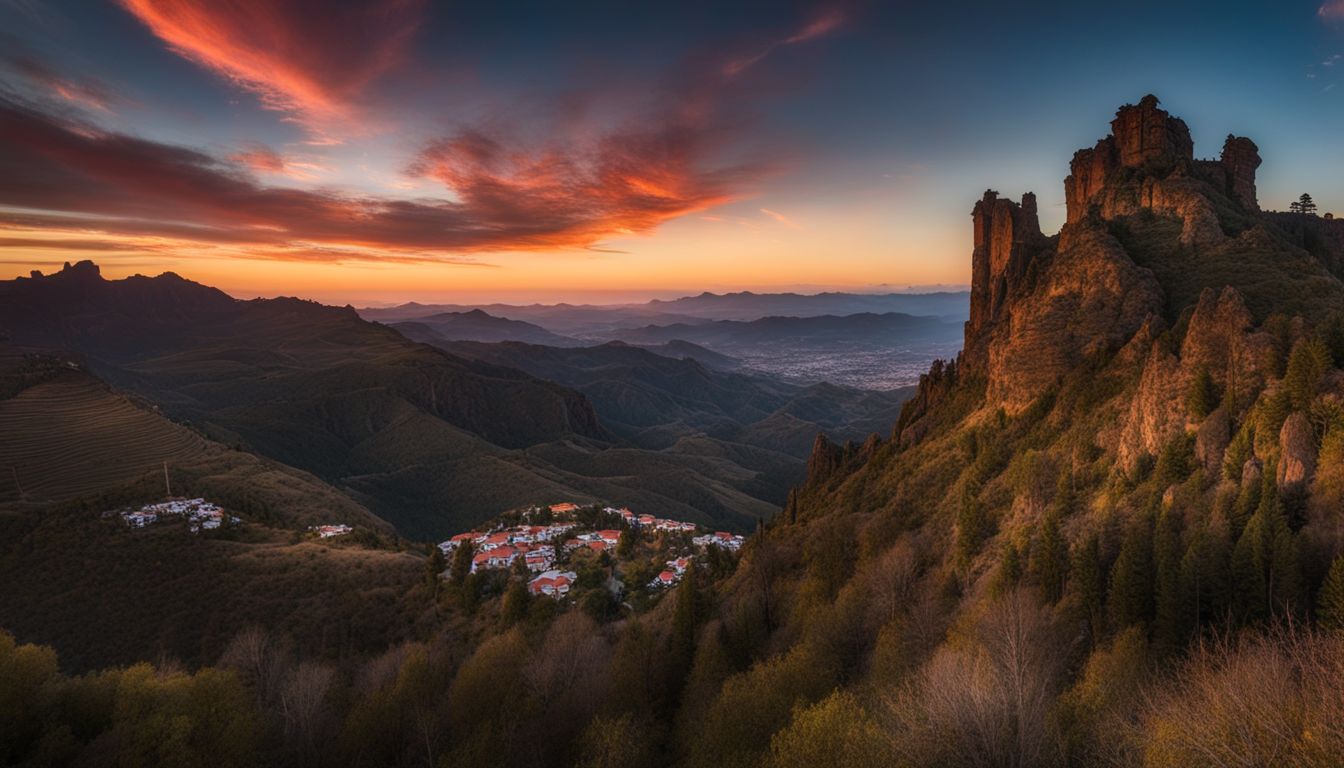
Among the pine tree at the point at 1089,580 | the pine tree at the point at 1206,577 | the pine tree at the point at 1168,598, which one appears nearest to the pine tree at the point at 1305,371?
the pine tree at the point at 1206,577

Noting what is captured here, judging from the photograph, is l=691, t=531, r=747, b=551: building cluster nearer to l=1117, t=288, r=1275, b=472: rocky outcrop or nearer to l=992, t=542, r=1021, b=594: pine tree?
l=992, t=542, r=1021, b=594: pine tree

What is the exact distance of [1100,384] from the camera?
155ft

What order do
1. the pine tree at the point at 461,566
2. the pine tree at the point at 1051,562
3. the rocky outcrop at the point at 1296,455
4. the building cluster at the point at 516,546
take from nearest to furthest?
the rocky outcrop at the point at 1296,455
the pine tree at the point at 1051,562
the pine tree at the point at 461,566
the building cluster at the point at 516,546

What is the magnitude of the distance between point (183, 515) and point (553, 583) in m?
58.5

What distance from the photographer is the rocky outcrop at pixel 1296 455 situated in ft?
88.5

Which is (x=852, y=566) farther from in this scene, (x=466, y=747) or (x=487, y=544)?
(x=487, y=544)

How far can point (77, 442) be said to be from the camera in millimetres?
127938

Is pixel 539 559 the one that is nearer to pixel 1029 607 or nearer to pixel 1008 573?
pixel 1008 573

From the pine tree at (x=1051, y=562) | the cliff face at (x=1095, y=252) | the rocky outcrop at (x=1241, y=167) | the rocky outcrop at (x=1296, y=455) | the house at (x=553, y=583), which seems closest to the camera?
the rocky outcrop at (x=1296, y=455)

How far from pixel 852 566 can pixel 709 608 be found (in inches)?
595

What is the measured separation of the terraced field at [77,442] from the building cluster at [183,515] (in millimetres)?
21149

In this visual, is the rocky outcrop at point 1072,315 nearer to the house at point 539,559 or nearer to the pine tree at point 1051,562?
the pine tree at point 1051,562

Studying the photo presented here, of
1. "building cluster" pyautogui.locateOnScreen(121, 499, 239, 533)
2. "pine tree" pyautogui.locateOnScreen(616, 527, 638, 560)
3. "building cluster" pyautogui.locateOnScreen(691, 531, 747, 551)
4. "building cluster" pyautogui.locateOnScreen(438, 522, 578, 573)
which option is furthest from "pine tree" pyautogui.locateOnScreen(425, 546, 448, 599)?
"building cluster" pyautogui.locateOnScreen(691, 531, 747, 551)

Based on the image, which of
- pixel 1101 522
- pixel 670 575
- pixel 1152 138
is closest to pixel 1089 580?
pixel 1101 522
